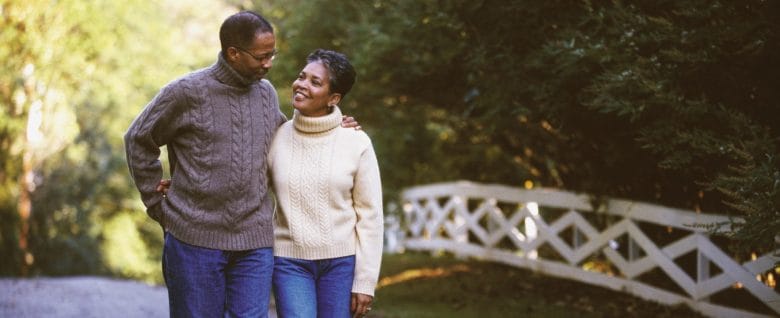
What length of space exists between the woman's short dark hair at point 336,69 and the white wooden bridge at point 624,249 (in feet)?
9.47

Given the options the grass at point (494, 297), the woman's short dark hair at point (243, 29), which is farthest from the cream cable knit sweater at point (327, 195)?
the grass at point (494, 297)

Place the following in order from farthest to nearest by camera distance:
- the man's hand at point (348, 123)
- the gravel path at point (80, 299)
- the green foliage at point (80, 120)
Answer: the green foliage at point (80, 120)
the gravel path at point (80, 299)
the man's hand at point (348, 123)

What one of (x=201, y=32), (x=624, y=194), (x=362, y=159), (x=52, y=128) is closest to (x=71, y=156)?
(x=52, y=128)

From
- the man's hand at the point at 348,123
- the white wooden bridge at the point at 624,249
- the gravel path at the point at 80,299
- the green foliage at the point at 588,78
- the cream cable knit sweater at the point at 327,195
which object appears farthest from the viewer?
the gravel path at the point at 80,299

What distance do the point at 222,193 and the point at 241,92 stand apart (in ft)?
1.52

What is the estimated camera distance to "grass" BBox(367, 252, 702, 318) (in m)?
8.73

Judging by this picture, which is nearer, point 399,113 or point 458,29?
point 458,29

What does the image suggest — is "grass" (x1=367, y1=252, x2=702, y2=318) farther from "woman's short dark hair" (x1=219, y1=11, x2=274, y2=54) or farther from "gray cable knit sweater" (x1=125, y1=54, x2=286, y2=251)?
"woman's short dark hair" (x1=219, y1=11, x2=274, y2=54)

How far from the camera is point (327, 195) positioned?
3908mm

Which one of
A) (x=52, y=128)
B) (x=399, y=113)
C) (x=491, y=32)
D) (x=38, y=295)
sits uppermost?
(x=491, y=32)

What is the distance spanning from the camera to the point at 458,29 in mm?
8008

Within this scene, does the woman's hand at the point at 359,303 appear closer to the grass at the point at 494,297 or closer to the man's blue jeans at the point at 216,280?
the man's blue jeans at the point at 216,280

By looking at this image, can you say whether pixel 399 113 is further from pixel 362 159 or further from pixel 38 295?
pixel 362 159

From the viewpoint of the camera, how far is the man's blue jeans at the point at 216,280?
3.79 metres
